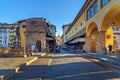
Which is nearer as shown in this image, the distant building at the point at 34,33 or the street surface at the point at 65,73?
the street surface at the point at 65,73

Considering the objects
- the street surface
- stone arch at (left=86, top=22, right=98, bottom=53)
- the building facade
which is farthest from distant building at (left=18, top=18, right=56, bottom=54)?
the street surface

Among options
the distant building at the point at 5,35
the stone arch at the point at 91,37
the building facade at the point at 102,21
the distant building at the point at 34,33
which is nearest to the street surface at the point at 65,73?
the building facade at the point at 102,21

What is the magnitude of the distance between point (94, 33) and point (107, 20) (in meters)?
16.2

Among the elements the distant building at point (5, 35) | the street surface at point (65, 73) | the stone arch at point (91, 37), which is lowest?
the street surface at point (65, 73)

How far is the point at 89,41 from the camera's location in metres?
49.7

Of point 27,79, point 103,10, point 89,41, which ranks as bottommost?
point 27,79

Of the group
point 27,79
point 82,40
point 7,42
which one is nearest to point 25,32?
point 82,40

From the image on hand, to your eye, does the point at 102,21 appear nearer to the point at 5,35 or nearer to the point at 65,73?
the point at 65,73

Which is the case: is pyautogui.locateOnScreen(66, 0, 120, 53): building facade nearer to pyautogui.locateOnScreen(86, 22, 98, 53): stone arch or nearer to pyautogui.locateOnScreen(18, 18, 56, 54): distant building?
pyautogui.locateOnScreen(86, 22, 98, 53): stone arch

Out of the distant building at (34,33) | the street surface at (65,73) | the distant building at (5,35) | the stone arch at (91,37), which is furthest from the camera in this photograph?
the distant building at (5,35)

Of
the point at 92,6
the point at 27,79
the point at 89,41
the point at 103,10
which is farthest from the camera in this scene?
the point at 89,41

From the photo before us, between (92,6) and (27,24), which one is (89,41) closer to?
(92,6)

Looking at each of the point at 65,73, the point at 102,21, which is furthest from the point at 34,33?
the point at 65,73

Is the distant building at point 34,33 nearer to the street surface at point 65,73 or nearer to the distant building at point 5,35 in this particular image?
the street surface at point 65,73
